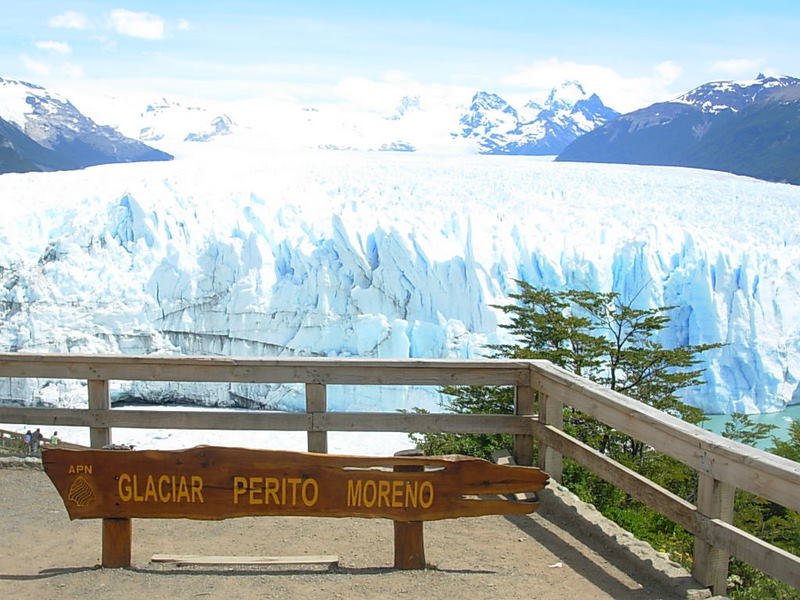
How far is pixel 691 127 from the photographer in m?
86.2

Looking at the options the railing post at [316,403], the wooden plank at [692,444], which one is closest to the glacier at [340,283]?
the railing post at [316,403]

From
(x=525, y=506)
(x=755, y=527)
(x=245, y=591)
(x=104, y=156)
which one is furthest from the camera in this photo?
(x=104, y=156)

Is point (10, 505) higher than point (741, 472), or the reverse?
point (741, 472)

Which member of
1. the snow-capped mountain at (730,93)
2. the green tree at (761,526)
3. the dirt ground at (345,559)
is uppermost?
the snow-capped mountain at (730,93)

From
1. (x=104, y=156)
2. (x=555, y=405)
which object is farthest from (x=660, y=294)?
(x=104, y=156)

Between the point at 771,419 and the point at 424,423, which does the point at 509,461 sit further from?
the point at 771,419

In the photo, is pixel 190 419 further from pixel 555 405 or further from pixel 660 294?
pixel 660 294

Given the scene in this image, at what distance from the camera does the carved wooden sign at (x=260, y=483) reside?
322cm

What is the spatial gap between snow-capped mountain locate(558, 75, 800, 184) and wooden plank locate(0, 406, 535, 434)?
59.7m

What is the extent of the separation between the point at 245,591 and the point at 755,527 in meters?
6.69

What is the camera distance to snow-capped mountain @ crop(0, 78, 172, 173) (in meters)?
93.3

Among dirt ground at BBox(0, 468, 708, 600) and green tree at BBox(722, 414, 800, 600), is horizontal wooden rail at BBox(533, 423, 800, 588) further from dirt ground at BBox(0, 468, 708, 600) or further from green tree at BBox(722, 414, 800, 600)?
green tree at BBox(722, 414, 800, 600)

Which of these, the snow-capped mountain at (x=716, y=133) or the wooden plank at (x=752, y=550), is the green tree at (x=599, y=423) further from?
the snow-capped mountain at (x=716, y=133)

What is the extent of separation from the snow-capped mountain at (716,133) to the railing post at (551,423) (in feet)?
195
